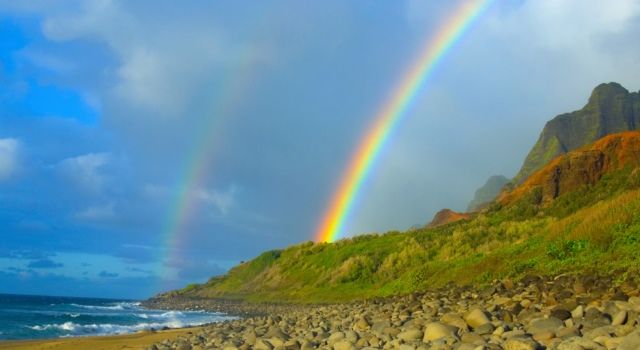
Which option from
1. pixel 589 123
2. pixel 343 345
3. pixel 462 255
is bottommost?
pixel 343 345

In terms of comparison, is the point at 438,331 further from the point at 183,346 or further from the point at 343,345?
the point at 183,346

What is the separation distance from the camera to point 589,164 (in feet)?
149

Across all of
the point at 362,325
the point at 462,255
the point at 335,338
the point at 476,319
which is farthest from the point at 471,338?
the point at 462,255

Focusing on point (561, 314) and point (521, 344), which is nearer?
point (521, 344)

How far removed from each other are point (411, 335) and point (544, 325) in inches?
116

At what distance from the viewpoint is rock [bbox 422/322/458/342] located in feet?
39.8

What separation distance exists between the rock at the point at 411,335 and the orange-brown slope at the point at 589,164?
34183 millimetres

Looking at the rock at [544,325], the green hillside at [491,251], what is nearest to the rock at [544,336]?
the rock at [544,325]

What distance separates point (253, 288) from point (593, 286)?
64.5 metres

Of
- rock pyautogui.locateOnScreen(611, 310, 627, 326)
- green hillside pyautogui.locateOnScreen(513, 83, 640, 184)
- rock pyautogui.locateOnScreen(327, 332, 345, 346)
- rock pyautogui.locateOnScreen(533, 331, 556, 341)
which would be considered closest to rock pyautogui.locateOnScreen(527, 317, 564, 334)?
rock pyautogui.locateOnScreen(533, 331, 556, 341)

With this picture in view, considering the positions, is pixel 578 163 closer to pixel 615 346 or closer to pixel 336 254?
pixel 336 254

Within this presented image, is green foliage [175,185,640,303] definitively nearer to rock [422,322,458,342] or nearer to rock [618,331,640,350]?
rock [422,322,458,342]

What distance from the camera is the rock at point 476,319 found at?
40.3 ft

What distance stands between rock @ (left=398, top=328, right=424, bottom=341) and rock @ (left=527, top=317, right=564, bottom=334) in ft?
7.94
